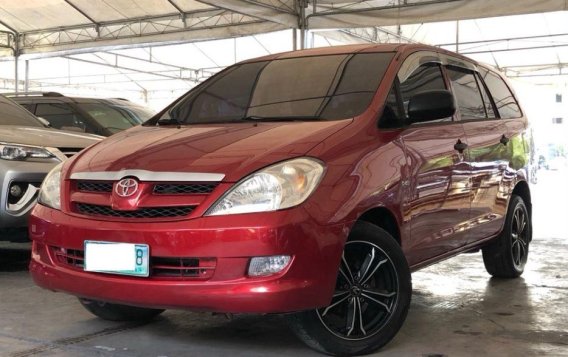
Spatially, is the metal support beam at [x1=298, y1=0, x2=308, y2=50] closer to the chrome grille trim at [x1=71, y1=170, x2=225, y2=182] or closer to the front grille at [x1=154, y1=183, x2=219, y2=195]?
the chrome grille trim at [x1=71, y1=170, x2=225, y2=182]

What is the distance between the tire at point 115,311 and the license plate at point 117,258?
748mm

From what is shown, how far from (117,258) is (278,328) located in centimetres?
110

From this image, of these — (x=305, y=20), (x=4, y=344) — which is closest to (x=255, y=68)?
(x=4, y=344)

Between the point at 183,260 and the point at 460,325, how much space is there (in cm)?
174

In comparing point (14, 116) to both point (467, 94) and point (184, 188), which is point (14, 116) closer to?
point (184, 188)

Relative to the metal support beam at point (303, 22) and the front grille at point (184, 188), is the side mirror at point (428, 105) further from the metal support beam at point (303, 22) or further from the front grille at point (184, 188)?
the metal support beam at point (303, 22)

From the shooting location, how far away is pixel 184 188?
270 cm

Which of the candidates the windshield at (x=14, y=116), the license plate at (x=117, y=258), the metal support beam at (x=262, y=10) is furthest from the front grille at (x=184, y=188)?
the metal support beam at (x=262, y=10)

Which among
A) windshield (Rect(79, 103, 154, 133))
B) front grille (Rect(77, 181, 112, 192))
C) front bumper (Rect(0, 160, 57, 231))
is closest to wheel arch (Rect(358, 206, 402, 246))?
front grille (Rect(77, 181, 112, 192))

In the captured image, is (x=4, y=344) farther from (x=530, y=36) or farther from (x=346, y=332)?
(x=530, y=36)

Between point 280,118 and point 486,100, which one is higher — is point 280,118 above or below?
below

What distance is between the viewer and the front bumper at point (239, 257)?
2561mm

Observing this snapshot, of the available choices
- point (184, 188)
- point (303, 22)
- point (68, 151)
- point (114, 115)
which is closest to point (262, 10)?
point (303, 22)

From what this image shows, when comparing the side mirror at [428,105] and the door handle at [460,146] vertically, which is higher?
the side mirror at [428,105]
